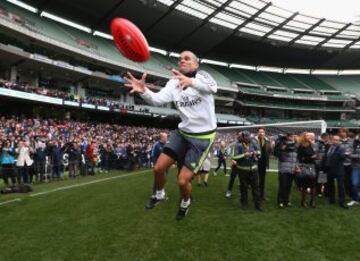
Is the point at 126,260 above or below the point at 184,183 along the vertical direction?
below

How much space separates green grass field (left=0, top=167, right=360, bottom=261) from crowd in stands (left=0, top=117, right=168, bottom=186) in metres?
4.05

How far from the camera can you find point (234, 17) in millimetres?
43719

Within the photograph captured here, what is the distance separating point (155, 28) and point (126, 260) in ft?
142

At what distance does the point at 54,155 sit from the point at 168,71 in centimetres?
3442

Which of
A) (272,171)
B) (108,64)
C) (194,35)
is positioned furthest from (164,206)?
(194,35)

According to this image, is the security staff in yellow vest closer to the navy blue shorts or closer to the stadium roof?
the navy blue shorts

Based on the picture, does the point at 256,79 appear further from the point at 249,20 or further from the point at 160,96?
the point at 160,96

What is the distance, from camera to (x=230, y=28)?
47438 millimetres

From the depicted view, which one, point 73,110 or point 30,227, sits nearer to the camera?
point 30,227

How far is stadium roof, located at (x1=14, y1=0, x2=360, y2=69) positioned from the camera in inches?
1592

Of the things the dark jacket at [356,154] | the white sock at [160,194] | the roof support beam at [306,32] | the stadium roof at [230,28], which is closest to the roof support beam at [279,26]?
the stadium roof at [230,28]

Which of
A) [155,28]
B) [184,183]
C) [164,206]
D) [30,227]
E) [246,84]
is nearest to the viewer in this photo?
[184,183]

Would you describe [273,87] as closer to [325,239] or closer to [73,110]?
[73,110]

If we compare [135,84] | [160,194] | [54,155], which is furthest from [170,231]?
[54,155]
